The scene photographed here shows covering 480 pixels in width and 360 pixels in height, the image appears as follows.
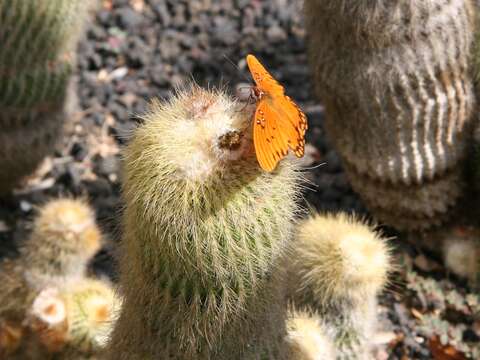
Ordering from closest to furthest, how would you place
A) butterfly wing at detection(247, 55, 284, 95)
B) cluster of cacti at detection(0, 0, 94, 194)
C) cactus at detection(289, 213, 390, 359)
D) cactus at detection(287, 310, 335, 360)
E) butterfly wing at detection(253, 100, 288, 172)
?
butterfly wing at detection(253, 100, 288, 172)
butterfly wing at detection(247, 55, 284, 95)
cactus at detection(287, 310, 335, 360)
cactus at detection(289, 213, 390, 359)
cluster of cacti at detection(0, 0, 94, 194)

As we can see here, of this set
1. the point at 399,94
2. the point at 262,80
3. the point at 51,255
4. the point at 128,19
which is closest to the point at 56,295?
the point at 51,255

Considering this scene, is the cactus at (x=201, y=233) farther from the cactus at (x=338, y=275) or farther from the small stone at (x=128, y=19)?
the small stone at (x=128, y=19)

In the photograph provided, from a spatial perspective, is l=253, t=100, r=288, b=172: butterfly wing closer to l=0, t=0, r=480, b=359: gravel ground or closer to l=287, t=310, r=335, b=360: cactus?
l=287, t=310, r=335, b=360: cactus

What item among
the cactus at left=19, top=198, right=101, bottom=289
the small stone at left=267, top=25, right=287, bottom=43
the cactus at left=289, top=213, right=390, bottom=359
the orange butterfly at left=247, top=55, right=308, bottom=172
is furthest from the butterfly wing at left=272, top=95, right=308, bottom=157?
the small stone at left=267, top=25, right=287, bottom=43

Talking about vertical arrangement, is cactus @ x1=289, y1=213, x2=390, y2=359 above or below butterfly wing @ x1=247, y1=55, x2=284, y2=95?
below

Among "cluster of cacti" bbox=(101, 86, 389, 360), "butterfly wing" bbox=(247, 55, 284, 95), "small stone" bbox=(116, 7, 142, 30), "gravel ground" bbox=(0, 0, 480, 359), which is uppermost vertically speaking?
"butterfly wing" bbox=(247, 55, 284, 95)

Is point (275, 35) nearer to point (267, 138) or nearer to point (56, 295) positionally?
point (56, 295)

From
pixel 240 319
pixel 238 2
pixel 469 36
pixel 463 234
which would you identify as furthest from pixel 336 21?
pixel 238 2

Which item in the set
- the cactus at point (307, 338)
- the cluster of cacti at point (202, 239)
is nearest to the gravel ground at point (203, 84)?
the cactus at point (307, 338)
